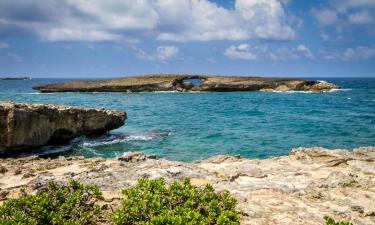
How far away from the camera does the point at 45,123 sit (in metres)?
21.9

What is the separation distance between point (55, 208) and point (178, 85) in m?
92.8

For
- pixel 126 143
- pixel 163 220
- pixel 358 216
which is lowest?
pixel 126 143

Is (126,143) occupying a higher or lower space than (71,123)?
lower

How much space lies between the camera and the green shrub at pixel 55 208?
7.00m

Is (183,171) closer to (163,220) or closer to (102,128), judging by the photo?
(163,220)

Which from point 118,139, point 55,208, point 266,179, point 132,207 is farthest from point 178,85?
point 132,207

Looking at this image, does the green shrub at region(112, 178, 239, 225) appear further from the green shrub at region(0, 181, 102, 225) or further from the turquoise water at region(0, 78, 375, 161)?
the turquoise water at region(0, 78, 375, 161)

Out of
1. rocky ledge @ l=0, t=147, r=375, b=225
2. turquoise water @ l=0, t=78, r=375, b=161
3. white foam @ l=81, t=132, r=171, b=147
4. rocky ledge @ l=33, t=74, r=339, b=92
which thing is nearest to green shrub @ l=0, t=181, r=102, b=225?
rocky ledge @ l=0, t=147, r=375, b=225

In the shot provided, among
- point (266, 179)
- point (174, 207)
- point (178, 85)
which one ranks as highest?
point (178, 85)

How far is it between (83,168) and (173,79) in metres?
87.0

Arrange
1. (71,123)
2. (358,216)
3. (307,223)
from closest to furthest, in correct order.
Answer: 1. (307,223)
2. (358,216)
3. (71,123)

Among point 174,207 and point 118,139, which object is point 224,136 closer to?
point 118,139

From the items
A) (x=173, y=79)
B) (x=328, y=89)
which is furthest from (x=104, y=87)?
(x=328, y=89)

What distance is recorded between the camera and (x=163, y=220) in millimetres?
6734
